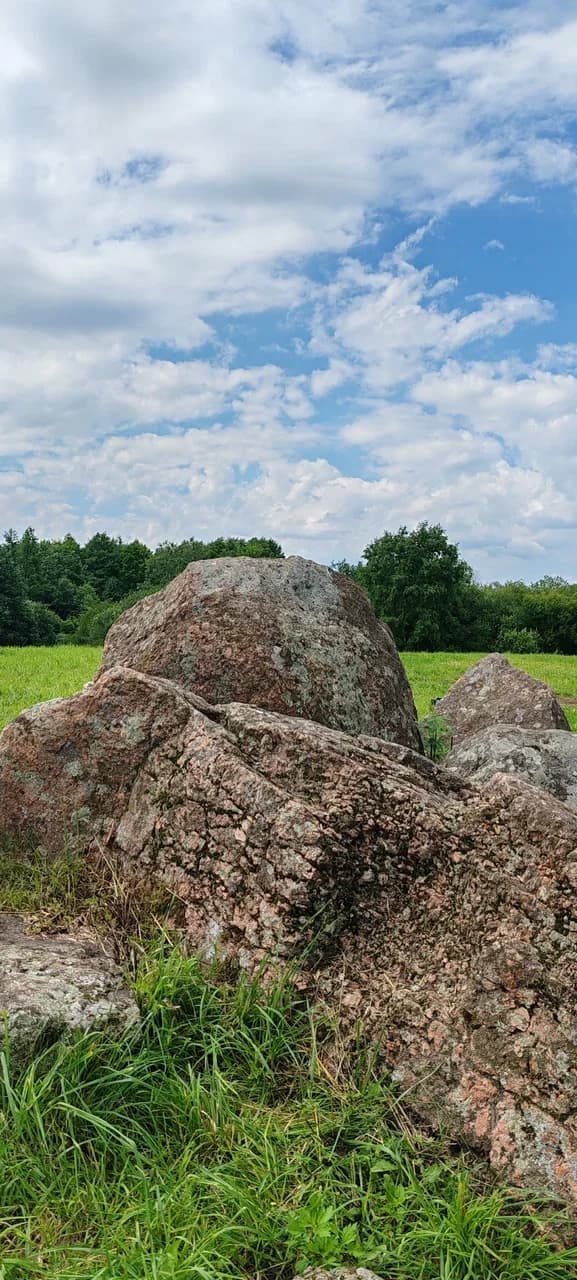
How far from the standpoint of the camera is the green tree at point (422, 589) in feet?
228

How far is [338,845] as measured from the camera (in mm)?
5031

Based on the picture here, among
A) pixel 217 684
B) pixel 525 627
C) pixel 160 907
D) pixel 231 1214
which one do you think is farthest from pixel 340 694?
pixel 525 627

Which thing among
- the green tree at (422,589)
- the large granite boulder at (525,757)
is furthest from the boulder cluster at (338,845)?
the green tree at (422,589)

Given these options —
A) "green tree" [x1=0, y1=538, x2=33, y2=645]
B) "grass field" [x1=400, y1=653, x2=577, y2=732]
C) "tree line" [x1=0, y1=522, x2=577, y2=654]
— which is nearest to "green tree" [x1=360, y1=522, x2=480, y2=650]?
"tree line" [x1=0, y1=522, x2=577, y2=654]

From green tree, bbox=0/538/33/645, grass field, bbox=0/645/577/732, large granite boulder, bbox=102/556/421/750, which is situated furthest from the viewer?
green tree, bbox=0/538/33/645

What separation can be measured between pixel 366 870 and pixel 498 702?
809cm

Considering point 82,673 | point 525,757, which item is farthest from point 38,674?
point 525,757

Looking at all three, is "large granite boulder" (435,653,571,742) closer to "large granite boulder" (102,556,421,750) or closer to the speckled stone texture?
"large granite boulder" (102,556,421,750)

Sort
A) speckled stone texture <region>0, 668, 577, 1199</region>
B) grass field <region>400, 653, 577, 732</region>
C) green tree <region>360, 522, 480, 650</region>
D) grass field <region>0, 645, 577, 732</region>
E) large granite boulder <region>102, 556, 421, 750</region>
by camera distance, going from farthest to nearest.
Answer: green tree <region>360, 522, 480, 650</region>
grass field <region>400, 653, 577, 732</region>
grass field <region>0, 645, 577, 732</region>
large granite boulder <region>102, 556, 421, 750</region>
speckled stone texture <region>0, 668, 577, 1199</region>

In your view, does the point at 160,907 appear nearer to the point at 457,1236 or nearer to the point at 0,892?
the point at 0,892

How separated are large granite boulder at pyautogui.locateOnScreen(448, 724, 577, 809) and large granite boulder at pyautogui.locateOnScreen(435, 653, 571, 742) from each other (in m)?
2.33

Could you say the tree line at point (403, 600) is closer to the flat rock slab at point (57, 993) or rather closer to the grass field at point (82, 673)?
the grass field at point (82, 673)

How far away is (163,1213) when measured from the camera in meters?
3.70

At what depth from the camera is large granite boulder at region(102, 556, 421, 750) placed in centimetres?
704
